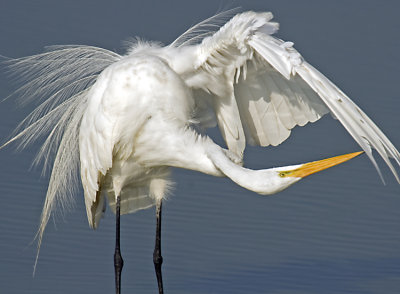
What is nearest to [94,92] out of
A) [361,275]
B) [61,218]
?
[61,218]

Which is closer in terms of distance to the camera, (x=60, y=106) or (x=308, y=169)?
(x=308, y=169)

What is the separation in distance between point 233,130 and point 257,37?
1299mm

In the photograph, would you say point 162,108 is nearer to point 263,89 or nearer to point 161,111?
point 161,111

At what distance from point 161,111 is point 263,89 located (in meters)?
0.83

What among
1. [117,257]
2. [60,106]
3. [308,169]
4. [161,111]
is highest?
[60,106]

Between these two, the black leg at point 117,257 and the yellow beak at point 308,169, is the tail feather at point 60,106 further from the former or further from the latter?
the yellow beak at point 308,169

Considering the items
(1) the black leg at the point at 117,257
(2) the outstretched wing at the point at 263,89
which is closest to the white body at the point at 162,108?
→ (2) the outstretched wing at the point at 263,89

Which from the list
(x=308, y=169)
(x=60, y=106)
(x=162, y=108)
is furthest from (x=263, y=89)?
(x=60, y=106)

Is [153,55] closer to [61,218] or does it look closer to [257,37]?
[257,37]

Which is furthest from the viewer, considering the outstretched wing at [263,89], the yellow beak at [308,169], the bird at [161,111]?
the bird at [161,111]

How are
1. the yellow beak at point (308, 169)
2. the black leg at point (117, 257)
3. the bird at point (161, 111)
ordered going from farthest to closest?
the black leg at point (117, 257)
the bird at point (161, 111)
the yellow beak at point (308, 169)

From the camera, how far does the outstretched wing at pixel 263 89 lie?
6.04 metres

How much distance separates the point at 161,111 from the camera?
7.15m

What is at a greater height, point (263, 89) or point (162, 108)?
point (263, 89)
